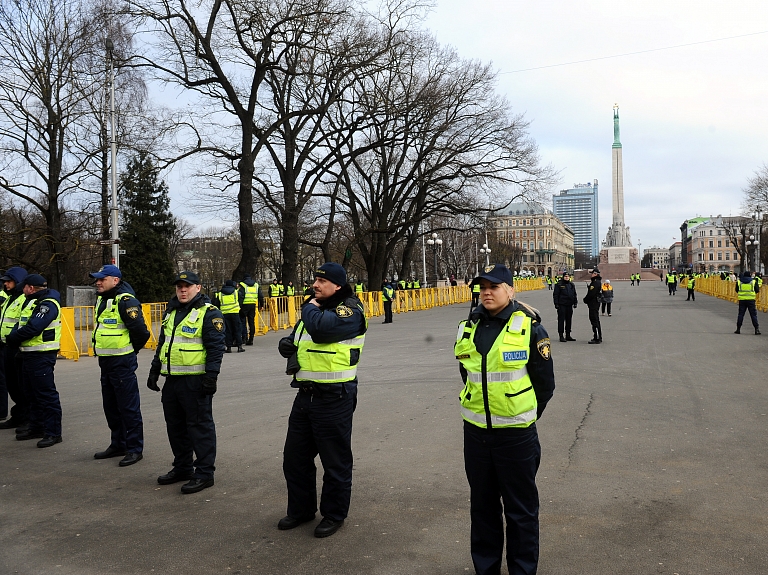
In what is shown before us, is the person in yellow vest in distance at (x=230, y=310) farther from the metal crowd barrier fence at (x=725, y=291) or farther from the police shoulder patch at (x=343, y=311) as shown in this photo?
the metal crowd barrier fence at (x=725, y=291)

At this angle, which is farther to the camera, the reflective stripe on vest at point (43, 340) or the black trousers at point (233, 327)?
the black trousers at point (233, 327)

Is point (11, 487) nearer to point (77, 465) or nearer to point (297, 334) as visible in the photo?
point (77, 465)

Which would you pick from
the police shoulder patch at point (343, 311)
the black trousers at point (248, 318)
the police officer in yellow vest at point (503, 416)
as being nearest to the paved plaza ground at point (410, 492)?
the police officer in yellow vest at point (503, 416)

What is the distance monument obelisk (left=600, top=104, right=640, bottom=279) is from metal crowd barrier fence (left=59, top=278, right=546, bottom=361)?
5759cm

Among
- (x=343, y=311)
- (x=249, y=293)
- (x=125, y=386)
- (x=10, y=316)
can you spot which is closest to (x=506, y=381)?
(x=343, y=311)

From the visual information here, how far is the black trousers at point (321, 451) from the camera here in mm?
4543

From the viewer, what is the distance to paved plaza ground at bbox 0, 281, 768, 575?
4.07 m

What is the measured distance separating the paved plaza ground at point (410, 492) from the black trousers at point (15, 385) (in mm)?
304

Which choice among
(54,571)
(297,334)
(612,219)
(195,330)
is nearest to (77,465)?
(195,330)

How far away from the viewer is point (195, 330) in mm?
5648

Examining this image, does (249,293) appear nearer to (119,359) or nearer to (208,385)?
(119,359)

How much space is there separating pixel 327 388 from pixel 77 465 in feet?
11.0

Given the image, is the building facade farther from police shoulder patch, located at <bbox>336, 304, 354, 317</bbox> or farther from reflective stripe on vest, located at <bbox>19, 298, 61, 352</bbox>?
police shoulder patch, located at <bbox>336, 304, 354, 317</bbox>

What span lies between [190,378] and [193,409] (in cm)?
26
